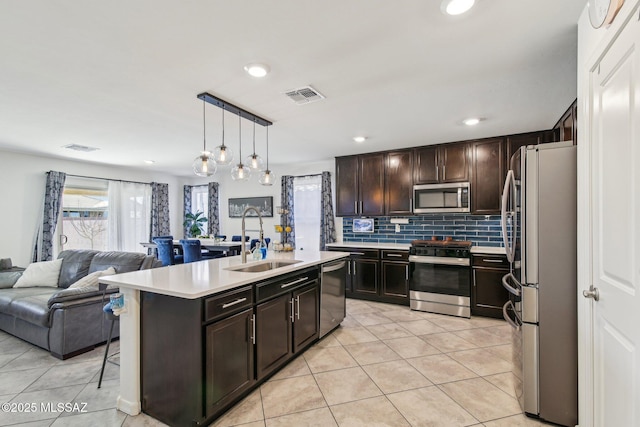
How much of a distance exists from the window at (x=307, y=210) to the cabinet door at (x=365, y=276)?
1338 millimetres

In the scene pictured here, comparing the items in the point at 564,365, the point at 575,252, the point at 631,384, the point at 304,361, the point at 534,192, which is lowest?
the point at 304,361

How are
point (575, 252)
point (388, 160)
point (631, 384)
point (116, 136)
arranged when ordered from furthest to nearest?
point (388, 160)
point (116, 136)
point (575, 252)
point (631, 384)

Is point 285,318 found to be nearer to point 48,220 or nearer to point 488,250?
point 488,250

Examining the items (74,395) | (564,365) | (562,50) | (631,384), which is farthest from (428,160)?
(74,395)

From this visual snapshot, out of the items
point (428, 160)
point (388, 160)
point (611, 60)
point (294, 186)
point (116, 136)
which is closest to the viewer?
point (611, 60)

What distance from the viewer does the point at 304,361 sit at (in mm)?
2777

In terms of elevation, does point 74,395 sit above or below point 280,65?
below

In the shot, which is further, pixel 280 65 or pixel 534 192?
pixel 280 65

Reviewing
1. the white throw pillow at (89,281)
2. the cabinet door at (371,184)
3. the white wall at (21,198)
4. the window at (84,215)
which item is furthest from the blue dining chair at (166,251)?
the cabinet door at (371,184)

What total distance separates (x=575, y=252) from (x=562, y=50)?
1.34 meters

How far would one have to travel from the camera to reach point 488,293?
393 centimetres

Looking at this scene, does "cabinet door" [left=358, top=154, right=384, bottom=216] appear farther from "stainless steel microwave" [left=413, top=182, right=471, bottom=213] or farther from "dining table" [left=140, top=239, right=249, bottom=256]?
"dining table" [left=140, top=239, right=249, bottom=256]

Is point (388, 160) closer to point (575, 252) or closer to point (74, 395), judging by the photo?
point (575, 252)

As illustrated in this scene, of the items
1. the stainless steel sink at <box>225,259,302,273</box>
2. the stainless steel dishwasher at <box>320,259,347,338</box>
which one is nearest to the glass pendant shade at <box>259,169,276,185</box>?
the stainless steel sink at <box>225,259,302,273</box>
